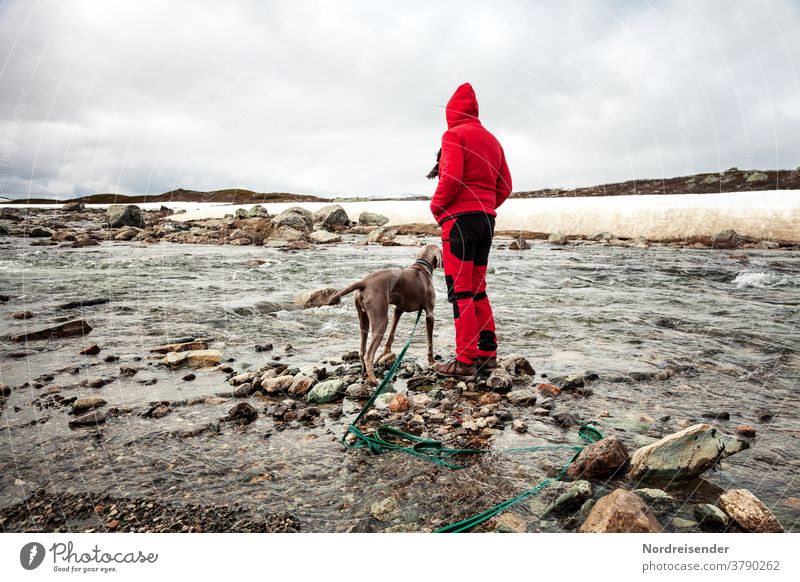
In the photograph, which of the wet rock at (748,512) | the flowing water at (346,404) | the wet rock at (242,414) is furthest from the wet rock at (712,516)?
the wet rock at (242,414)

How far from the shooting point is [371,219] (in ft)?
111

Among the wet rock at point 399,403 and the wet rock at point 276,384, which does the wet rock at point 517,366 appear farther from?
the wet rock at point 276,384

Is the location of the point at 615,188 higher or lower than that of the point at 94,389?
higher

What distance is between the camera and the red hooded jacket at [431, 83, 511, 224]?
16.9ft

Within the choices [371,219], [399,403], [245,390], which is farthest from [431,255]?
[371,219]

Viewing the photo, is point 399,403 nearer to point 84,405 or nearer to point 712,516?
point 712,516

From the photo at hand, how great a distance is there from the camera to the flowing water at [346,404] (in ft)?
9.60

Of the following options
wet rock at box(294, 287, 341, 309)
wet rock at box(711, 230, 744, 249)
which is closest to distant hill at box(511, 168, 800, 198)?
wet rock at box(711, 230, 744, 249)

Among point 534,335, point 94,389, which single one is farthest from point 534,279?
point 94,389

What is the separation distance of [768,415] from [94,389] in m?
7.01

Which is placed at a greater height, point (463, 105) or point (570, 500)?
point (463, 105)

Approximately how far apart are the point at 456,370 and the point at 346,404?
5.11ft

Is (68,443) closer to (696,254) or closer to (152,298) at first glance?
(152,298)

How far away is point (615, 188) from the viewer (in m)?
47.7
